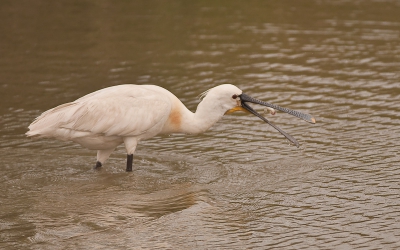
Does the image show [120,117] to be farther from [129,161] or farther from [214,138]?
[214,138]

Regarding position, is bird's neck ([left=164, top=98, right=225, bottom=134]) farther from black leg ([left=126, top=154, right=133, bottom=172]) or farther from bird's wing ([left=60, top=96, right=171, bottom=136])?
black leg ([left=126, top=154, right=133, bottom=172])

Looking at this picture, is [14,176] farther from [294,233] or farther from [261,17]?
[261,17]

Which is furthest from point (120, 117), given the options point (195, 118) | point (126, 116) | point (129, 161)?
point (195, 118)

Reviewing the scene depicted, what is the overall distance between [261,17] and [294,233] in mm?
11647

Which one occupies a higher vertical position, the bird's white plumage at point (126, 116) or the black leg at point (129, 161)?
the bird's white plumage at point (126, 116)

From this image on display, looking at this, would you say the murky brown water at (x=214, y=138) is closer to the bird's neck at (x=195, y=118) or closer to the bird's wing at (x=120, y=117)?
the bird's neck at (x=195, y=118)

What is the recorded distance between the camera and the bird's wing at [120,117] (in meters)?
10.2

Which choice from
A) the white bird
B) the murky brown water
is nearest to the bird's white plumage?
the white bird

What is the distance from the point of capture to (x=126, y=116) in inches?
403

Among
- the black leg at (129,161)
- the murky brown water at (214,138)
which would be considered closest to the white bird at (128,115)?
the black leg at (129,161)

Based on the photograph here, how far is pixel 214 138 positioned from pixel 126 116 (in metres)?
1.97

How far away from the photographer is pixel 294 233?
834cm

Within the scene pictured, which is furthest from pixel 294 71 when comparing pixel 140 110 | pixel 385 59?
pixel 140 110

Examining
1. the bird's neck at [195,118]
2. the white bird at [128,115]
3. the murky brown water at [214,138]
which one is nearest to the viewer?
the murky brown water at [214,138]
